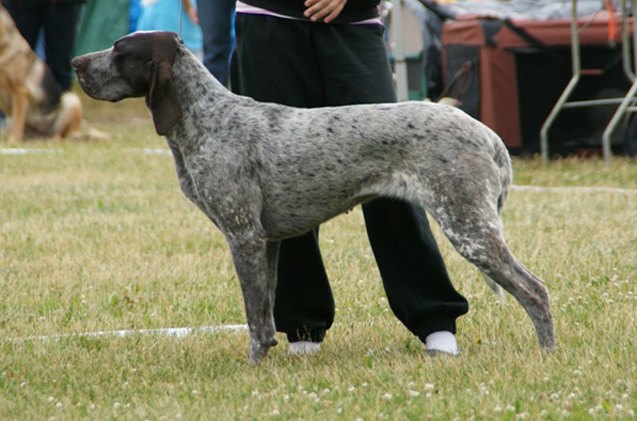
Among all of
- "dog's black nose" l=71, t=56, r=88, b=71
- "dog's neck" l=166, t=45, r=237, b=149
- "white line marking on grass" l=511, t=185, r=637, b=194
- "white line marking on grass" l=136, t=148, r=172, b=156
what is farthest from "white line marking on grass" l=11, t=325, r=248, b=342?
"white line marking on grass" l=136, t=148, r=172, b=156

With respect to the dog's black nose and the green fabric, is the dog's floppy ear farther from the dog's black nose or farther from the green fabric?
the green fabric

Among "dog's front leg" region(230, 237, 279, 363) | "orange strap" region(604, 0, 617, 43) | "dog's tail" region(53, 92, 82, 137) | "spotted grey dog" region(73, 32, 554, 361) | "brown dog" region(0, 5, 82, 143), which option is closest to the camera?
"spotted grey dog" region(73, 32, 554, 361)

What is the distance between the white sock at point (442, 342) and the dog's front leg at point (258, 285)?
64 cm

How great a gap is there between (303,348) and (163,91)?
128 centimetres

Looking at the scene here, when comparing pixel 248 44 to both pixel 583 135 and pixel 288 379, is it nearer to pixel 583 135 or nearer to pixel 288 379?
pixel 288 379

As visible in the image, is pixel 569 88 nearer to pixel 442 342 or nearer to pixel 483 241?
pixel 442 342

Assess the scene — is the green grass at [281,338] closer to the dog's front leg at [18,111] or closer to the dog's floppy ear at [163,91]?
the dog's floppy ear at [163,91]

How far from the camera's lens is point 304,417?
4008 millimetres

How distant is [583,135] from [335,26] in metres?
6.85

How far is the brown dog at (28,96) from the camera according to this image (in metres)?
13.5

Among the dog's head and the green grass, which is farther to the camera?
the dog's head

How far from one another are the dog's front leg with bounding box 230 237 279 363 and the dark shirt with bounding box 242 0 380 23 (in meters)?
0.92

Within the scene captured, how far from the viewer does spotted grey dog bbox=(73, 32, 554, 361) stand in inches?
173

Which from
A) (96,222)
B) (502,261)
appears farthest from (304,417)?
(96,222)
